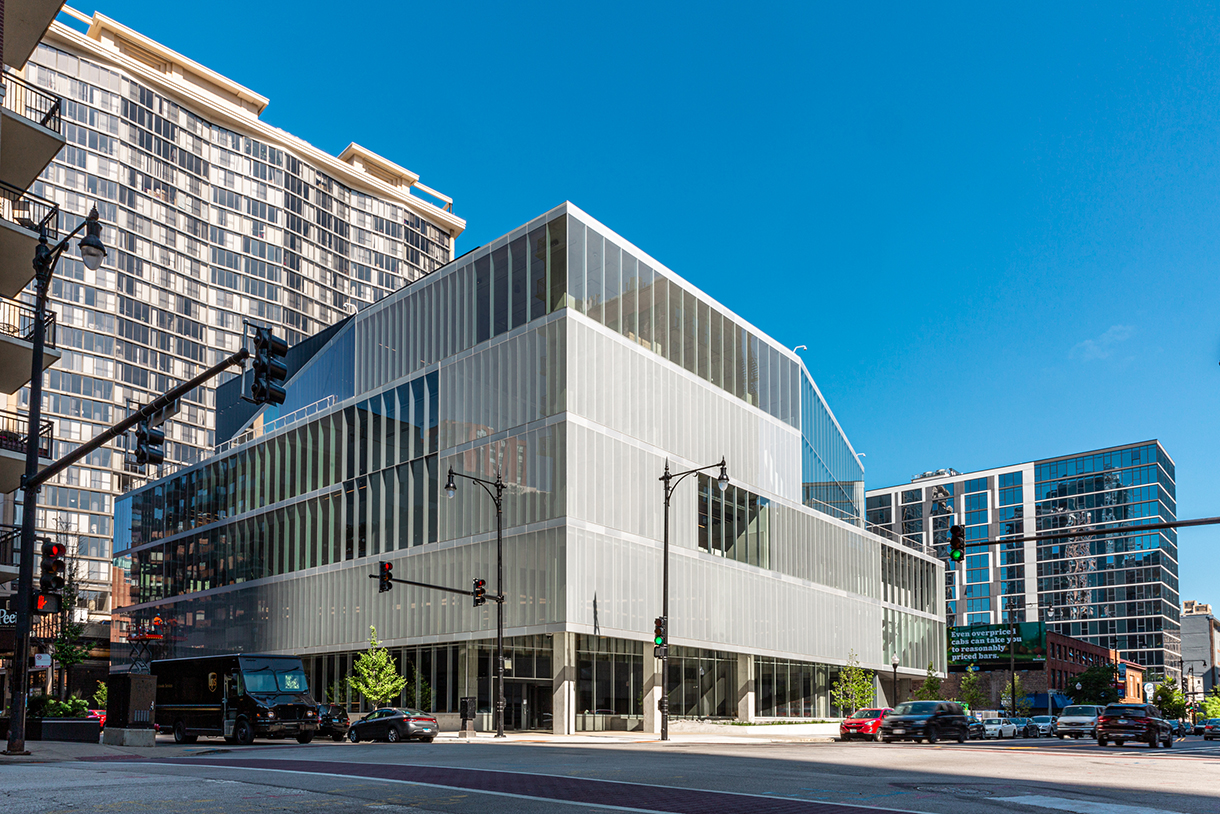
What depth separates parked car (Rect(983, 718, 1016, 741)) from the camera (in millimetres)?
62156

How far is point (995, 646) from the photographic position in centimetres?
11806

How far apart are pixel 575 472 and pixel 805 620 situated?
1004 inches

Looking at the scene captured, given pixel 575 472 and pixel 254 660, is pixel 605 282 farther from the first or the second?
pixel 254 660

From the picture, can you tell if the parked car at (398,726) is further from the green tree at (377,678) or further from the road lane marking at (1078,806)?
the road lane marking at (1078,806)

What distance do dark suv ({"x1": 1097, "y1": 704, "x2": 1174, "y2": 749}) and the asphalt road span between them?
18.7 m

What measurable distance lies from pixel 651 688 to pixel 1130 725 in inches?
833

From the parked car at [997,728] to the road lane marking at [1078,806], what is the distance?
166ft

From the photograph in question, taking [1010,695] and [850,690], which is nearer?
[850,690]

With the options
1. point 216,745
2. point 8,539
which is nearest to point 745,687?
point 216,745

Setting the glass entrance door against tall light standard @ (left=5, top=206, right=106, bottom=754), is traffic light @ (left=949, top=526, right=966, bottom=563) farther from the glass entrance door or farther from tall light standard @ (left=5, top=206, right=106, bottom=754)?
tall light standard @ (left=5, top=206, right=106, bottom=754)

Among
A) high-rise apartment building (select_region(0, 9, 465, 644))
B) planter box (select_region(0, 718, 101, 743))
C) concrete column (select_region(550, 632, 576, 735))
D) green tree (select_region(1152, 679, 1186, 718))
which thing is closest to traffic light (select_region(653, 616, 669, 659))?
concrete column (select_region(550, 632, 576, 735))

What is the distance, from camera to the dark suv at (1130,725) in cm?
4259

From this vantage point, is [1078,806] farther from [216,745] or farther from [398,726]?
[216,745]

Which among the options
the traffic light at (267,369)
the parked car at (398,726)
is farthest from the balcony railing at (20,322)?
the parked car at (398,726)
